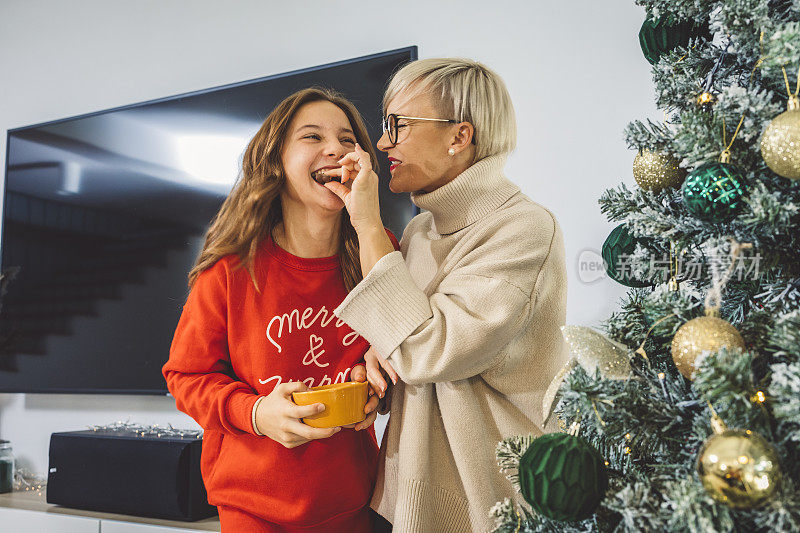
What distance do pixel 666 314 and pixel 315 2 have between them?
2.01 m

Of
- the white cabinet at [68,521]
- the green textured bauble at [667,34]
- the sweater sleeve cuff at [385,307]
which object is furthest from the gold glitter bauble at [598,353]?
the white cabinet at [68,521]

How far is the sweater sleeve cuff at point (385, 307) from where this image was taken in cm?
94

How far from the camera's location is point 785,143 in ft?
1.94

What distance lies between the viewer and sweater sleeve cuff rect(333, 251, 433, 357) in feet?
3.10

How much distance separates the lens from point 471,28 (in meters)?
2.07

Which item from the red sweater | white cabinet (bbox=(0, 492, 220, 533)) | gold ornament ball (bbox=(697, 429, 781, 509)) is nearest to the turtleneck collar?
the red sweater

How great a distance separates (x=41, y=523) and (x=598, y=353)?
7.40 ft

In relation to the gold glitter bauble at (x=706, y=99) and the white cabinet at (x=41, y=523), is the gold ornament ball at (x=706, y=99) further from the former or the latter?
the white cabinet at (x=41, y=523)

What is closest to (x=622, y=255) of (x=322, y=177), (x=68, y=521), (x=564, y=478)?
(x=564, y=478)

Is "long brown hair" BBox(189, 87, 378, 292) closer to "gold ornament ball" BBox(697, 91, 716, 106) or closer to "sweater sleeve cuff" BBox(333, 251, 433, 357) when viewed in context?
"sweater sleeve cuff" BBox(333, 251, 433, 357)

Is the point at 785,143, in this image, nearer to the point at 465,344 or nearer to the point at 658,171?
the point at 658,171

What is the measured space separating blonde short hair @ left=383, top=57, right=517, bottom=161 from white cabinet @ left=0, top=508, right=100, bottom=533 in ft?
5.94

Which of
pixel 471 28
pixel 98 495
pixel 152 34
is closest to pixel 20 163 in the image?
pixel 152 34

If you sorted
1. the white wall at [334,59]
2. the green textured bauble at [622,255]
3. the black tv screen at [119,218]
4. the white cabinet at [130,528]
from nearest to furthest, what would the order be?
the green textured bauble at [622,255], the white wall at [334,59], the white cabinet at [130,528], the black tv screen at [119,218]
